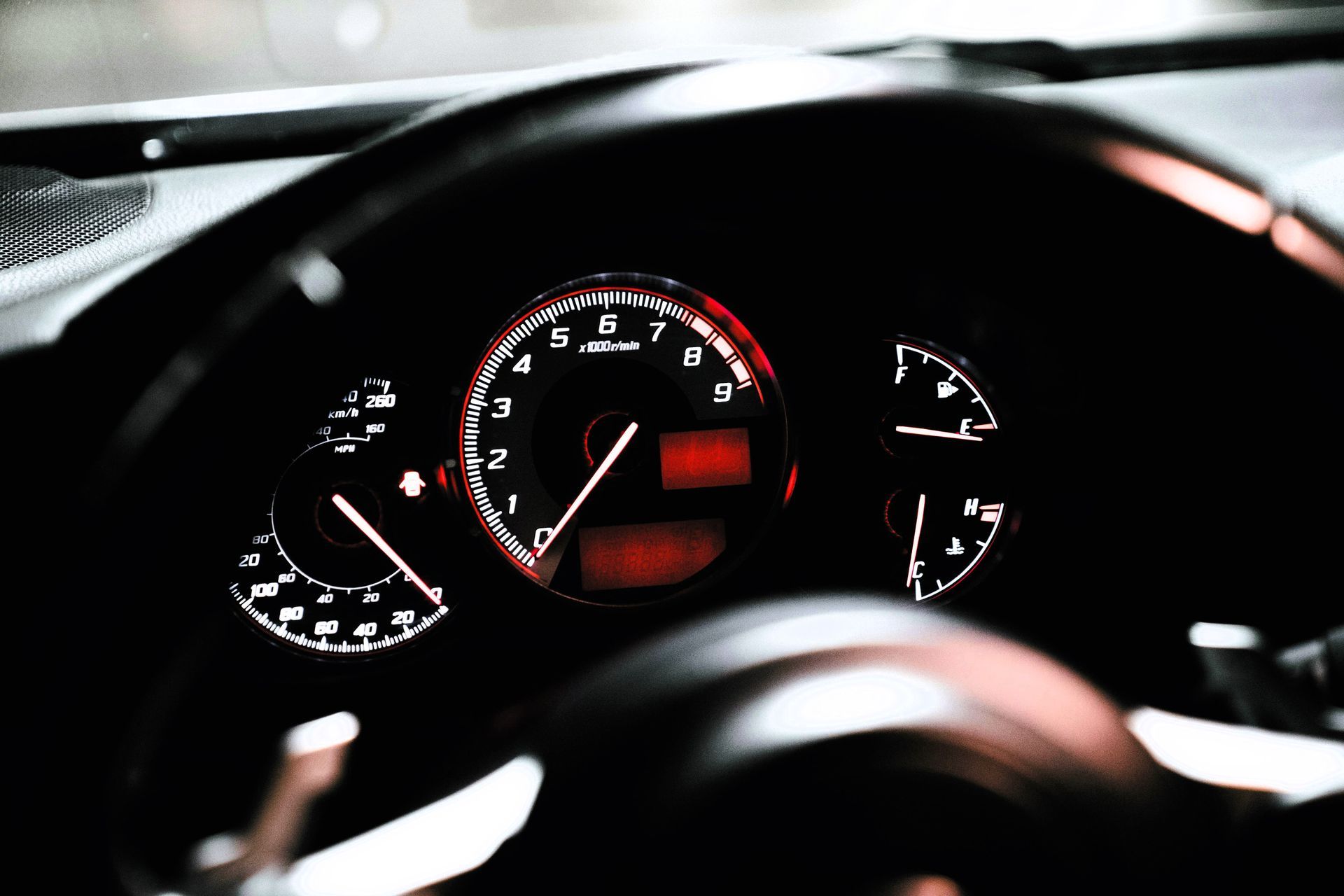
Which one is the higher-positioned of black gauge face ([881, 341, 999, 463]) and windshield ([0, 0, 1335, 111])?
windshield ([0, 0, 1335, 111])

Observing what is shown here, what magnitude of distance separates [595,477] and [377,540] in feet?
0.97

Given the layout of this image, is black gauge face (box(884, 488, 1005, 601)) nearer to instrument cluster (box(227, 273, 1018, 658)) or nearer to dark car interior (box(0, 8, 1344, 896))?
instrument cluster (box(227, 273, 1018, 658))

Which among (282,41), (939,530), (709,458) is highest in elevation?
(282,41)

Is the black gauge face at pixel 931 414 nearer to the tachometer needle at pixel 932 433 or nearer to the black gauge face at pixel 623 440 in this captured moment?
the tachometer needle at pixel 932 433

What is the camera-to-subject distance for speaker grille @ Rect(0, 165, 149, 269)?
1388 millimetres

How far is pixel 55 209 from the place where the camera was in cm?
144

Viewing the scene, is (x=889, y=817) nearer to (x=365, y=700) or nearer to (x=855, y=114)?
(x=855, y=114)

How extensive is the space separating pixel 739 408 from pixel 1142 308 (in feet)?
2.94

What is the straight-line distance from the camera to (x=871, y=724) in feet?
2.29

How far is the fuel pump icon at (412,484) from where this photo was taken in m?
1.58

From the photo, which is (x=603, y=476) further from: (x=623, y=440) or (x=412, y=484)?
(x=412, y=484)

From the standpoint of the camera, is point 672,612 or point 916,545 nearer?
point 672,612

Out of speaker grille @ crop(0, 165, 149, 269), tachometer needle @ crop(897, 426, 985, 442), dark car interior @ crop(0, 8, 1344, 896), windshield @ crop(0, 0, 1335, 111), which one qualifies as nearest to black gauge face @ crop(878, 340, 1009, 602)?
tachometer needle @ crop(897, 426, 985, 442)

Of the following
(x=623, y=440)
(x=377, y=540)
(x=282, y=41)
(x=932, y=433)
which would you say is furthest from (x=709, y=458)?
(x=282, y=41)
